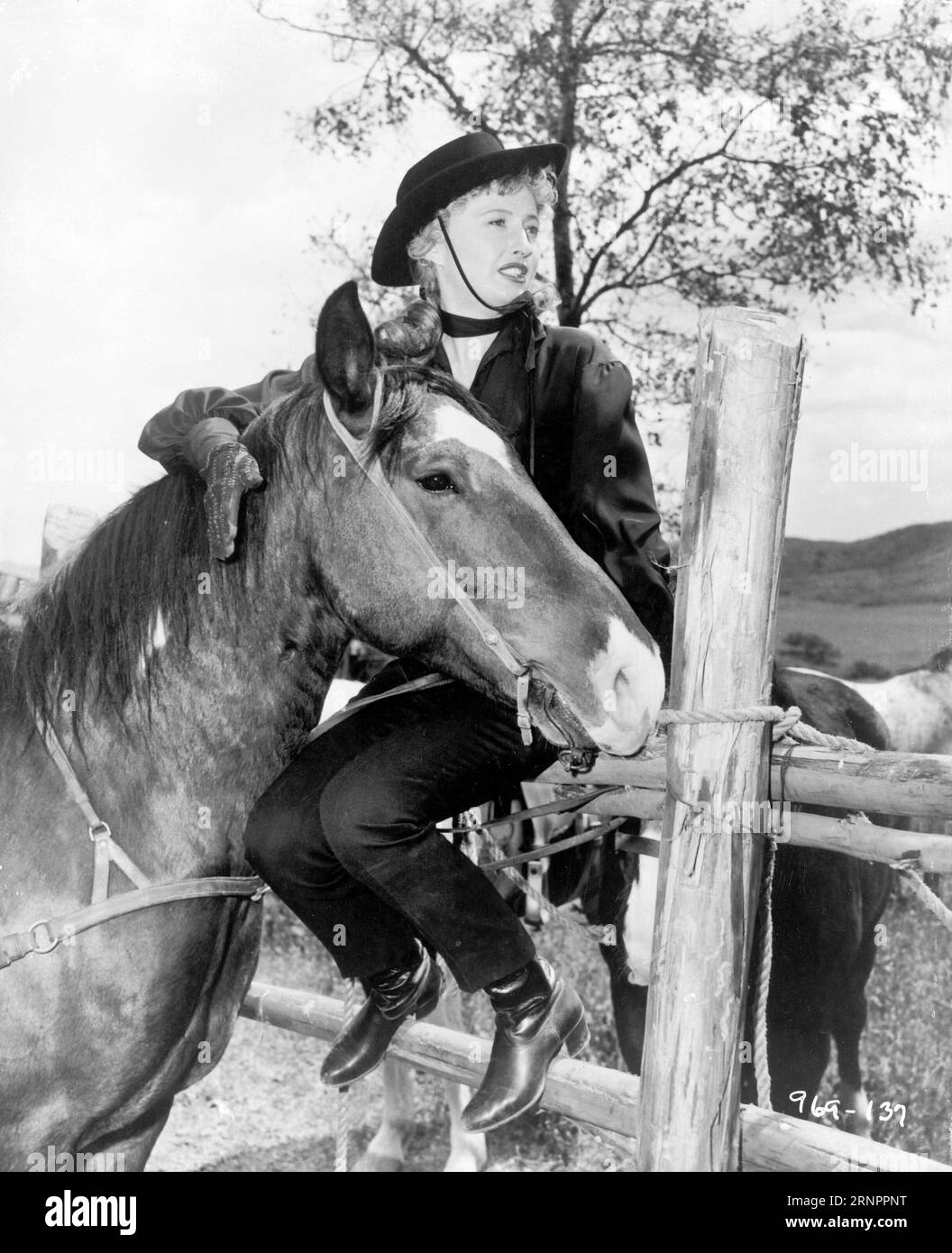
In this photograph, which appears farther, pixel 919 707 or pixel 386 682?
pixel 919 707

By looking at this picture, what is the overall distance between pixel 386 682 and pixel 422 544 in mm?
556

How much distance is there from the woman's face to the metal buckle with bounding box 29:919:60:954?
1.59 m

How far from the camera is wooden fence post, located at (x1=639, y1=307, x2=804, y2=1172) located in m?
1.81

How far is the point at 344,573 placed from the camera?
1.90 metres

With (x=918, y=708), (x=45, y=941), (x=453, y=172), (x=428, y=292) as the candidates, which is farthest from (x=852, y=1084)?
(x=453, y=172)

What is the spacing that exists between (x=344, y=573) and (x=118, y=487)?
2058mm

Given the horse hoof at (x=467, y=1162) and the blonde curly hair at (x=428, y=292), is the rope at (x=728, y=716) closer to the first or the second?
the blonde curly hair at (x=428, y=292)

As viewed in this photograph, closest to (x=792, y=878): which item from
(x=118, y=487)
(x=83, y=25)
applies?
(x=118, y=487)

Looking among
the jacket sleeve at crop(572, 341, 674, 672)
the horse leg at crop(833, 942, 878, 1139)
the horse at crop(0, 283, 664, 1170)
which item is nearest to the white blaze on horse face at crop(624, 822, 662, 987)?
the horse leg at crop(833, 942, 878, 1139)

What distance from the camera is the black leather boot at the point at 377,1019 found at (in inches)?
87.3

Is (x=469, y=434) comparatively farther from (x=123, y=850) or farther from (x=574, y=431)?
(x=123, y=850)

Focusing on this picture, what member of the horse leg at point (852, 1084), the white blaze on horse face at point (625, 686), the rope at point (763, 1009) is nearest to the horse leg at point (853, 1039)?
the horse leg at point (852, 1084)

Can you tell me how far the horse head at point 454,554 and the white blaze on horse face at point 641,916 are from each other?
52.8 inches

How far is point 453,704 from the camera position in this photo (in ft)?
6.91
